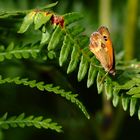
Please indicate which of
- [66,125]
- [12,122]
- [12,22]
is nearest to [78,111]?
[66,125]

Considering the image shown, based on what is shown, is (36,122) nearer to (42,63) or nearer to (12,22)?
(12,22)

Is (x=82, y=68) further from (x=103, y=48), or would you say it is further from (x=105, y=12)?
(x=105, y=12)

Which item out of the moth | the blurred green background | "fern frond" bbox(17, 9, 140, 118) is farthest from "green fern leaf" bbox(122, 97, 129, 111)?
the blurred green background

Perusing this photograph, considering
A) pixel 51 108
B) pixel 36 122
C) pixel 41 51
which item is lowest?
pixel 51 108

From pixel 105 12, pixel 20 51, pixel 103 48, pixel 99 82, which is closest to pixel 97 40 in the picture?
pixel 103 48

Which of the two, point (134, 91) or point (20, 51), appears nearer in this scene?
point (134, 91)

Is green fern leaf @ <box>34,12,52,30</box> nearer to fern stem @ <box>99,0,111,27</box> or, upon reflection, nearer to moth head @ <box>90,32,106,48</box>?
moth head @ <box>90,32,106,48</box>
